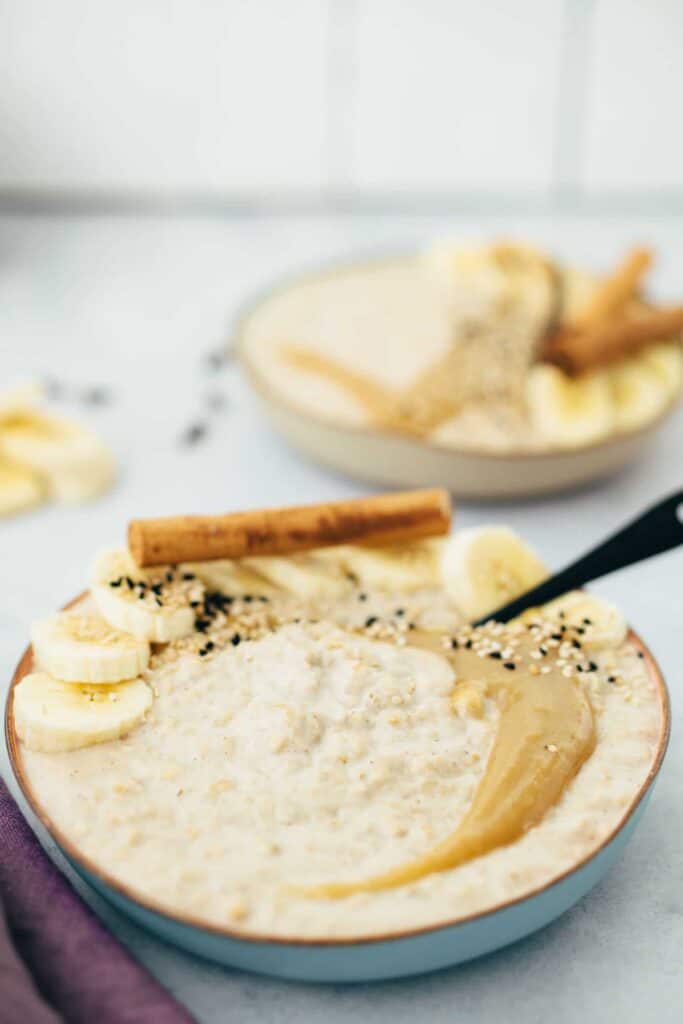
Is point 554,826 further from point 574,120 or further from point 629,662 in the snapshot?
point 574,120

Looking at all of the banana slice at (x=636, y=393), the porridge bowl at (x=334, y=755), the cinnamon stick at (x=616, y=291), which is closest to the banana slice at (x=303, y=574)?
the porridge bowl at (x=334, y=755)

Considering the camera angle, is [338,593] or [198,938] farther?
[338,593]

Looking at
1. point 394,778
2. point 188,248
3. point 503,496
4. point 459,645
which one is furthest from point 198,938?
point 188,248

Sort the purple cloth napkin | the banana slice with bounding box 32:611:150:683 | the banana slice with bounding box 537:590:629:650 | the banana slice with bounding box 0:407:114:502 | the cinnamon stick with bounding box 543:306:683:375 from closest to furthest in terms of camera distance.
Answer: the purple cloth napkin → the banana slice with bounding box 32:611:150:683 → the banana slice with bounding box 537:590:629:650 → the banana slice with bounding box 0:407:114:502 → the cinnamon stick with bounding box 543:306:683:375

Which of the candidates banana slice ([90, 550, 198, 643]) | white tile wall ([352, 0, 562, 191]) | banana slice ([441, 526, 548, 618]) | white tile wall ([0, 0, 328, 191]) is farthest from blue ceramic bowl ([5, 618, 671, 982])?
white tile wall ([352, 0, 562, 191])

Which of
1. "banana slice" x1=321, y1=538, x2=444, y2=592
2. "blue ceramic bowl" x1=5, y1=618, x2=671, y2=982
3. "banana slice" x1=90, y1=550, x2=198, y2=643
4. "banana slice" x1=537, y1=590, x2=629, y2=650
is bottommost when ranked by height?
"blue ceramic bowl" x1=5, y1=618, x2=671, y2=982

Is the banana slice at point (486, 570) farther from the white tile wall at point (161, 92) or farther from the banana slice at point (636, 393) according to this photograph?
the white tile wall at point (161, 92)

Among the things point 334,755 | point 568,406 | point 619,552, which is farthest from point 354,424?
point 334,755

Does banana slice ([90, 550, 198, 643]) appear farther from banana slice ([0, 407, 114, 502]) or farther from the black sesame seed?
the black sesame seed

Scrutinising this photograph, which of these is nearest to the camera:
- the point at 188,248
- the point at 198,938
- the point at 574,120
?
the point at 198,938
